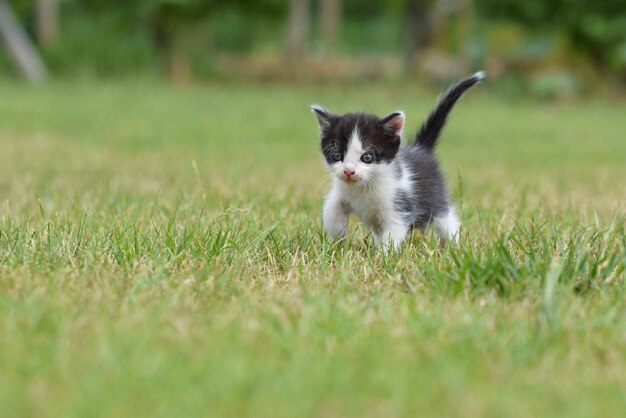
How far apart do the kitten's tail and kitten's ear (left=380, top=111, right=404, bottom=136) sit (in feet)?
2.13

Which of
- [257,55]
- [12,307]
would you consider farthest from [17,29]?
[12,307]

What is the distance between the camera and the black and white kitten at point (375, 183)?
4.10m

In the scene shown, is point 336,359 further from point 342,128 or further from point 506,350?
→ point 342,128

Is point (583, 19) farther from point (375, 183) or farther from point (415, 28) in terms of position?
point (375, 183)

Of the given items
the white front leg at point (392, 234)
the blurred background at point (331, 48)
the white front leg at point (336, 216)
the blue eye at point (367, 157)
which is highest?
the blue eye at point (367, 157)

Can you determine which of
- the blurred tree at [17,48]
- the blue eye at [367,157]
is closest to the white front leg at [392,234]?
the blue eye at [367,157]

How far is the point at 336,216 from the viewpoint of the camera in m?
4.12

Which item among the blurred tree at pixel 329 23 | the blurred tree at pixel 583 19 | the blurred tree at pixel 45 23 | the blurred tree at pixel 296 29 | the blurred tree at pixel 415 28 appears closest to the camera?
the blurred tree at pixel 583 19

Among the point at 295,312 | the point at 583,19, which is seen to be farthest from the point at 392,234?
the point at 583,19

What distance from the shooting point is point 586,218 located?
462cm

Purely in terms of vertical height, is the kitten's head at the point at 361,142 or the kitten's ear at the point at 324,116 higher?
the kitten's ear at the point at 324,116

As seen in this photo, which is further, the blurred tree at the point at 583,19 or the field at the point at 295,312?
the blurred tree at the point at 583,19

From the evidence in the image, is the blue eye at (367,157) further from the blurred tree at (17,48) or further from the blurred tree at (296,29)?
the blurred tree at (296,29)

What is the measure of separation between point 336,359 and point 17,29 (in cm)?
1777
